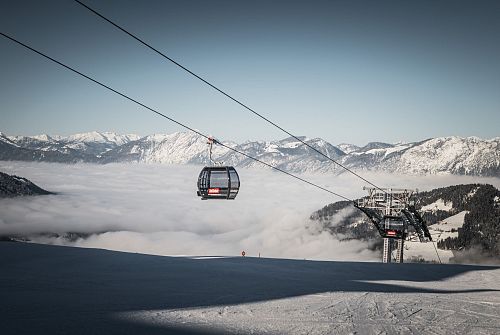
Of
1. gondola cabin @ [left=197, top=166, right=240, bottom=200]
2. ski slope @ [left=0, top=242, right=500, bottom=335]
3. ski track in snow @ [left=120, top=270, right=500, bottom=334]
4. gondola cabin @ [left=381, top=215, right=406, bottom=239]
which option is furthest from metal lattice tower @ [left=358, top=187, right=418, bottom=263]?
ski track in snow @ [left=120, top=270, right=500, bottom=334]

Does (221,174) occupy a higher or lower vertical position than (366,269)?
higher

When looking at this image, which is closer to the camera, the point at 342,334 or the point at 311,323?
the point at 342,334

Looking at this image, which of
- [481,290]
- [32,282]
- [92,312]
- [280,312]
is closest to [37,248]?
[32,282]

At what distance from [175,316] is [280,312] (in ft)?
8.59

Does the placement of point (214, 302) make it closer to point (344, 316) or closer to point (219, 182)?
point (344, 316)

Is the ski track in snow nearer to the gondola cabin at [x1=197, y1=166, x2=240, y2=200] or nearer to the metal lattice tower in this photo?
the gondola cabin at [x1=197, y1=166, x2=240, y2=200]

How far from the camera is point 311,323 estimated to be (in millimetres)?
8031

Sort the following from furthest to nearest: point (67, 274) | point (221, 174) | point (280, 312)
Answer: point (221, 174), point (67, 274), point (280, 312)

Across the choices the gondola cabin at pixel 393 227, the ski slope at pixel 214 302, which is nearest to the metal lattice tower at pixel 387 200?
the gondola cabin at pixel 393 227

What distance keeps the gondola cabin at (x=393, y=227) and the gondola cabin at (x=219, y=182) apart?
73.3 feet

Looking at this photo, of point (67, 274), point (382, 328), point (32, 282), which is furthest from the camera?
point (67, 274)

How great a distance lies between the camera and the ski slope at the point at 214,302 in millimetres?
7355

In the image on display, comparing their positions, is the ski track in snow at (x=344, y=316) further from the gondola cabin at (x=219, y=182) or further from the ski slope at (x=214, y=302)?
the gondola cabin at (x=219, y=182)

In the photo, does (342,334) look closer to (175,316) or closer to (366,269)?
(175,316)
